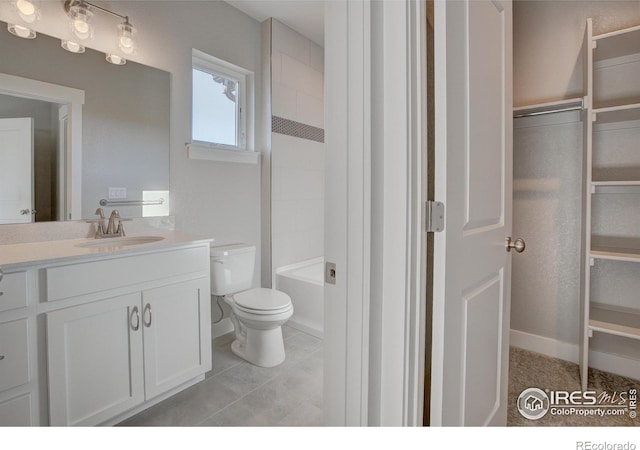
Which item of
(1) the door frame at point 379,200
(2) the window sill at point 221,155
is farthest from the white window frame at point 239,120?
(1) the door frame at point 379,200

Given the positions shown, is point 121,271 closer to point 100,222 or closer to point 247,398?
point 100,222

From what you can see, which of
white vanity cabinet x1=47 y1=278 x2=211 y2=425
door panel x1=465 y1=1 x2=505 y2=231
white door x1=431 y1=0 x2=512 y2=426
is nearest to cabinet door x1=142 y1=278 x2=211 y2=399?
white vanity cabinet x1=47 y1=278 x2=211 y2=425

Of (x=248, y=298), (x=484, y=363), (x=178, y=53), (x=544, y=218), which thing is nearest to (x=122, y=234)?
(x=248, y=298)

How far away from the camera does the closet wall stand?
2105 millimetres

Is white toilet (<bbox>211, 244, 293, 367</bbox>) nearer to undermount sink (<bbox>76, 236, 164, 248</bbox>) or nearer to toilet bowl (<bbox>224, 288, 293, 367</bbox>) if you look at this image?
toilet bowl (<bbox>224, 288, 293, 367</bbox>)

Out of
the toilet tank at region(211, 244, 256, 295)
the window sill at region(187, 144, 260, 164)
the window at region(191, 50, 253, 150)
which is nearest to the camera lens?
the toilet tank at region(211, 244, 256, 295)

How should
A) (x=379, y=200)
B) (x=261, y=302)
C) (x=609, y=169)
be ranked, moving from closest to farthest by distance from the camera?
(x=379, y=200)
(x=609, y=169)
(x=261, y=302)

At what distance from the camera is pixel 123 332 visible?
1501 millimetres

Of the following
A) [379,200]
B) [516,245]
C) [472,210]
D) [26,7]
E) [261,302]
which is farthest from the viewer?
[261,302]

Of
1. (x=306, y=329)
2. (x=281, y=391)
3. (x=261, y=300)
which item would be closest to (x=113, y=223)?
(x=261, y=300)

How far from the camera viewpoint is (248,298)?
2174 mm

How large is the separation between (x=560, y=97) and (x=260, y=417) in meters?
2.60

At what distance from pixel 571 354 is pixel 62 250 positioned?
2929mm
